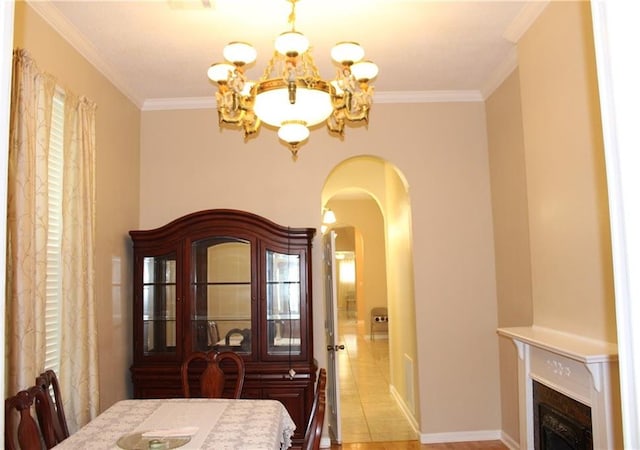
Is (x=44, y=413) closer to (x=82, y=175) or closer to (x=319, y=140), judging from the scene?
(x=82, y=175)

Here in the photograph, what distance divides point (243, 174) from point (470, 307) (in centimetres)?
238

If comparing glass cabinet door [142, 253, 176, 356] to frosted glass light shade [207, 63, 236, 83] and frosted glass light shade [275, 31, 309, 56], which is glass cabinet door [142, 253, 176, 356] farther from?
frosted glass light shade [275, 31, 309, 56]

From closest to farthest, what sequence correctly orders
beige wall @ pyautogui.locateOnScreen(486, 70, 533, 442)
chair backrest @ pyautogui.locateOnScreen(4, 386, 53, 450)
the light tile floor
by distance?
chair backrest @ pyautogui.locateOnScreen(4, 386, 53, 450), beige wall @ pyautogui.locateOnScreen(486, 70, 533, 442), the light tile floor

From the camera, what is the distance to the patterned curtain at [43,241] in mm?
2498

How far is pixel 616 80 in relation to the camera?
2.60 feet

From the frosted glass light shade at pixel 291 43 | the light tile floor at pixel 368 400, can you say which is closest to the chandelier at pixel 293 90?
the frosted glass light shade at pixel 291 43

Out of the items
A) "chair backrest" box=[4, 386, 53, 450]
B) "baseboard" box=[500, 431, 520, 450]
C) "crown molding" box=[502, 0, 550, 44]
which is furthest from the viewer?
"baseboard" box=[500, 431, 520, 450]

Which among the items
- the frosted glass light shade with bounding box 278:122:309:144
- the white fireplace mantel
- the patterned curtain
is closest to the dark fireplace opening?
the white fireplace mantel

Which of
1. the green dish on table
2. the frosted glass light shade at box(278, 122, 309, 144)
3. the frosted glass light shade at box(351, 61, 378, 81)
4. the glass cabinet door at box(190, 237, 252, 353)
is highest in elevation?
the frosted glass light shade at box(351, 61, 378, 81)

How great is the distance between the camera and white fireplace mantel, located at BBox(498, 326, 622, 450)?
7.41 ft

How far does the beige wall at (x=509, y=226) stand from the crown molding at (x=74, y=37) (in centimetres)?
315

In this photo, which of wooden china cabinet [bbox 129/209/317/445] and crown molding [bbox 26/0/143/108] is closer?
crown molding [bbox 26/0/143/108]

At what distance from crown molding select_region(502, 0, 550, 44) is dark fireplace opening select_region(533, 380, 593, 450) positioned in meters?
2.24

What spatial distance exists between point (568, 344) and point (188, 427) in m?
1.91
